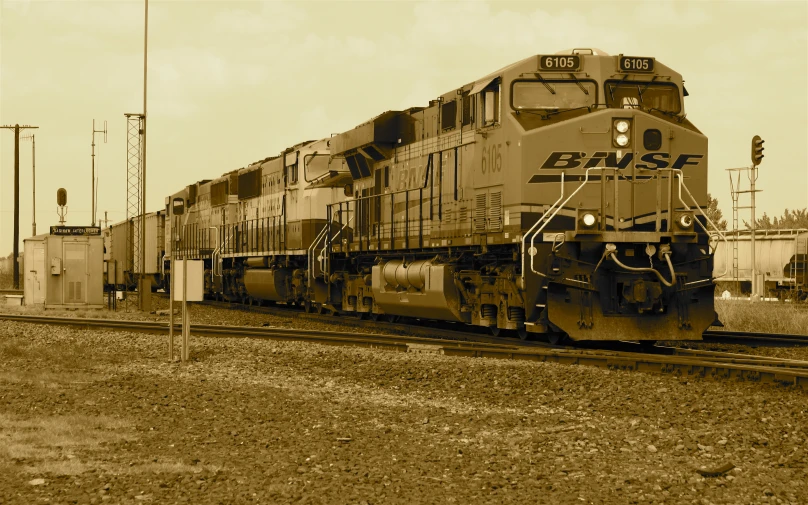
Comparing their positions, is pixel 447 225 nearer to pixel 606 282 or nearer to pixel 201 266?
pixel 606 282

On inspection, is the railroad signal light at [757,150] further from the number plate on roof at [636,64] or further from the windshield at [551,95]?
the windshield at [551,95]

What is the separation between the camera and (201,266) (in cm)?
1340

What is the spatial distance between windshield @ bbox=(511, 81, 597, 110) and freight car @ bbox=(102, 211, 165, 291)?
23682mm

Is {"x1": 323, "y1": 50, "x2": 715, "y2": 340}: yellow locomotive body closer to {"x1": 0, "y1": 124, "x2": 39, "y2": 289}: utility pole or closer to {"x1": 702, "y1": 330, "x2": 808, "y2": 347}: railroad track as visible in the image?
{"x1": 702, "y1": 330, "x2": 808, "y2": 347}: railroad track

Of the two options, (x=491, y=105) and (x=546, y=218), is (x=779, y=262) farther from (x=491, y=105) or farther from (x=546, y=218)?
(x=546, y=218)

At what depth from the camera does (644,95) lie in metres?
14.4

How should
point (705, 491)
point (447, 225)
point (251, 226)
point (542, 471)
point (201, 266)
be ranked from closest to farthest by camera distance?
point (705, 491) < point (542, 471) < point (201, 266) < point (447, 225) < point (251, 226)

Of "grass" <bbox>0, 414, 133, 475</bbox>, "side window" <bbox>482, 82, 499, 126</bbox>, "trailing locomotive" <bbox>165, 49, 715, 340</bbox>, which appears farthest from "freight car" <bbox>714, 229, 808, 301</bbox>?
"grass" <bbox>0, 414, 133, 475</bbox>

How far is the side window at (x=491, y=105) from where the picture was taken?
14.6 metres

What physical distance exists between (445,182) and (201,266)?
4.88m

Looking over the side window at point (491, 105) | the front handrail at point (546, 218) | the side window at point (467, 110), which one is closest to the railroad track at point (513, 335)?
the front handrail at point (546, 218)

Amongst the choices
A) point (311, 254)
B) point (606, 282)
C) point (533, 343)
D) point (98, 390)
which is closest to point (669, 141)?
point (606, 282)

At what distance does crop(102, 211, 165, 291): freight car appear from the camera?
39.9m

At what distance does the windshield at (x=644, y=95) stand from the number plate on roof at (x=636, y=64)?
227 mm
